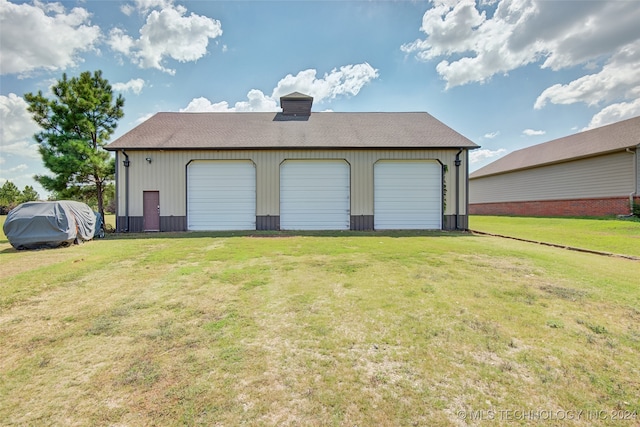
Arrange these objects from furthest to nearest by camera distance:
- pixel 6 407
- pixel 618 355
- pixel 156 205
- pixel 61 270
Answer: pixel 156 205 < pixel 61 270 < pixel 618 355 < pixel 6 407

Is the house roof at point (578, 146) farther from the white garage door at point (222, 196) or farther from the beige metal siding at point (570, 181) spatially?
the white garage door at point (222, 196)

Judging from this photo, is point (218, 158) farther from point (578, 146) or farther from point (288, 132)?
point (578, 146)

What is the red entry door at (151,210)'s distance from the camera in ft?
43.0

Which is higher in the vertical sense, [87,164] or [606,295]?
[87,164]

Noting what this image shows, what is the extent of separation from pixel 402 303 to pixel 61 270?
258 inches

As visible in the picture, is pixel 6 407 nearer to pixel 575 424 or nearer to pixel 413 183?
pixel 575 424

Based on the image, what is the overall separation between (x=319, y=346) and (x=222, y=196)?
37.8ft

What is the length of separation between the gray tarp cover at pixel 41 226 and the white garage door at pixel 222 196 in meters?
4.56

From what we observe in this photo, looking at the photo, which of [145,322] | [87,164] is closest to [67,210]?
[87,164]

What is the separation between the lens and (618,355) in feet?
8.66

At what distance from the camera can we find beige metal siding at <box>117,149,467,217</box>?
13008 mm

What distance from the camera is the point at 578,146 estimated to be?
65.9 ft

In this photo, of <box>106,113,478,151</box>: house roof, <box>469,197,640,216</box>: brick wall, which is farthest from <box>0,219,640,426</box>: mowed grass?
<box>469,197,640,216</box>: brick wall

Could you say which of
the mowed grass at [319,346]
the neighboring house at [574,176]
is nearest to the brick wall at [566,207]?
the neighboring house at [574,176]
